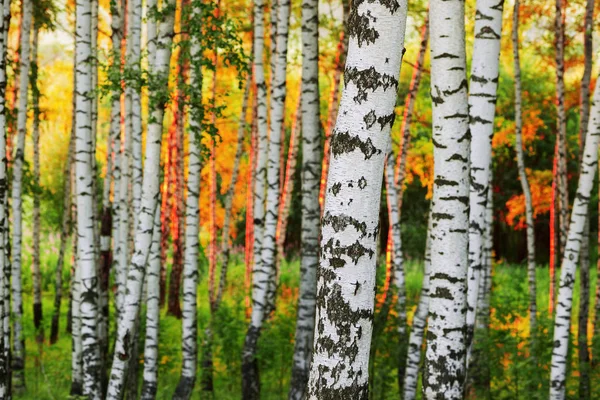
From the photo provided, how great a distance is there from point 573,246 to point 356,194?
4352 millimetres

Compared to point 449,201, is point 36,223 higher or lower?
lower

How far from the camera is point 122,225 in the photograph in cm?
907

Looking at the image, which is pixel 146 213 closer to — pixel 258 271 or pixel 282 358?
pixel 258 271

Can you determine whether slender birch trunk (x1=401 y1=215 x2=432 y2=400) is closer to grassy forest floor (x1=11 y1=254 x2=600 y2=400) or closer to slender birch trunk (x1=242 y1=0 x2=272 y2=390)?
grassy forest floor (x1=11 y1=254 x2=600 y2=400)

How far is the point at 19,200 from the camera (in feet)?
30.9

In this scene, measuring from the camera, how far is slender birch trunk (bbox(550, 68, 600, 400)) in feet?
21.4

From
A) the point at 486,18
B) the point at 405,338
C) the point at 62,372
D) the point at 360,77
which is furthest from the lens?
the point at 62,372

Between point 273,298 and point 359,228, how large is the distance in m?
8.99

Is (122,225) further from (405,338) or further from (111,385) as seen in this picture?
(405,338)

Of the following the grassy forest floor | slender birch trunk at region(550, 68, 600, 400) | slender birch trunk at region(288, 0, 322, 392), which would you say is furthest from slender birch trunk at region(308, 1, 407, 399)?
the grassy forest floor

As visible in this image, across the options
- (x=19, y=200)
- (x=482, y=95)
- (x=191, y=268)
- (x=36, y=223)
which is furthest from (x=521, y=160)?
(x=36, y=223)

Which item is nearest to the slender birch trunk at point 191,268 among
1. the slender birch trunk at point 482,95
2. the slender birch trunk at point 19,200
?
the slender birch trunk at point 19,200

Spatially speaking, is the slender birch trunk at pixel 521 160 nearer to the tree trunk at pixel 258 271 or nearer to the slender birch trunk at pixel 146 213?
the tree trunk at pixel 258 271

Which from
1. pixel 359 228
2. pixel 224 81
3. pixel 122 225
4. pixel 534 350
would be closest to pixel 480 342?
pixel 534 350
